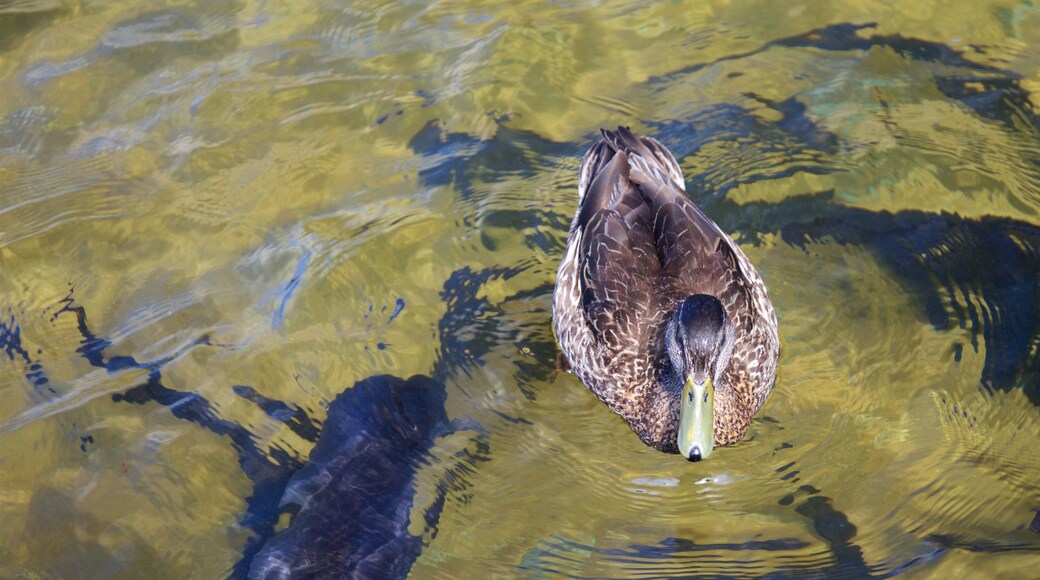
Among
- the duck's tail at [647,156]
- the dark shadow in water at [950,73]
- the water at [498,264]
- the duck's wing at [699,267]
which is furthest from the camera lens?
the dark shadow in water at [950,73]

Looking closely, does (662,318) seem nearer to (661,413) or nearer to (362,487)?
(661,413)

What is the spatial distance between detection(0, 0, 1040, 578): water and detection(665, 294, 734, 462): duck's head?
1.36 ft

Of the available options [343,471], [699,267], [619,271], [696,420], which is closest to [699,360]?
[696,420]

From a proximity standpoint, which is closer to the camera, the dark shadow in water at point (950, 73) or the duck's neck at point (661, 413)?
the duck's neck at point (661, 413)

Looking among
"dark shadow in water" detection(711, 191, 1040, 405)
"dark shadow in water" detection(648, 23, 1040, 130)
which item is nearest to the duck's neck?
"dark shadow in water" detection(711, 191, 1040, 405)

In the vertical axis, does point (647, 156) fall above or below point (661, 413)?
above

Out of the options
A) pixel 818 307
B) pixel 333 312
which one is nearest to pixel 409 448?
pixel 333 312

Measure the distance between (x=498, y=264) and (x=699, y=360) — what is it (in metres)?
1.97

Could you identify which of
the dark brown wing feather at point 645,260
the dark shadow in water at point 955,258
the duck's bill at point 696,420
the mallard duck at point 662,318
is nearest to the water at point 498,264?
the dark shadow in water at point 955,258

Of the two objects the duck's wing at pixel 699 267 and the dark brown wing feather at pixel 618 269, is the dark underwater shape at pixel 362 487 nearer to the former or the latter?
the dark brown wing feather at pixel 618 269

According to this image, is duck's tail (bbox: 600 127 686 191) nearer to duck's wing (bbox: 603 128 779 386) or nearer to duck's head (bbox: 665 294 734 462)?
duck's wing (bbox: 603 128 779 386)

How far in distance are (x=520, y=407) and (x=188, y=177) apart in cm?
339

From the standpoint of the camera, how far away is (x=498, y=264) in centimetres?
709

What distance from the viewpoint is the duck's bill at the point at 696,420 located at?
5527 mm
